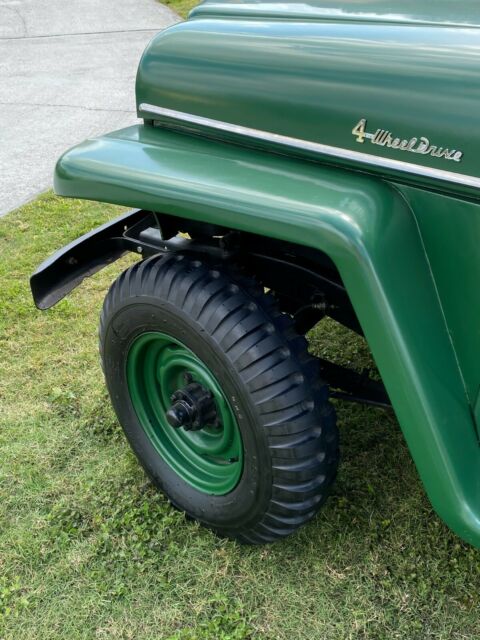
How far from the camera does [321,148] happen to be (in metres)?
1.65

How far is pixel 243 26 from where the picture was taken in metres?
1.90

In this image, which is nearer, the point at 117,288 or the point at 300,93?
the point at 300,93

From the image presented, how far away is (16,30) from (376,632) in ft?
32.3

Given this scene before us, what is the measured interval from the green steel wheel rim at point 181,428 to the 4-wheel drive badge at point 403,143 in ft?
2.40

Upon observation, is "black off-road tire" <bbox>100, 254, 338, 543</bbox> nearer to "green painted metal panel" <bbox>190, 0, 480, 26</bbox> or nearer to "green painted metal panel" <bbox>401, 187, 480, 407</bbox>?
"green painted metal panel" <bbox>401, 187, 480, 407</bbox>

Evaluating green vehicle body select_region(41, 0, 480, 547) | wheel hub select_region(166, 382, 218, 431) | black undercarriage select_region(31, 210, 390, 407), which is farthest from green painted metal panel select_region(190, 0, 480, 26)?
wheel hub select_region(166, 382, 218, 431)

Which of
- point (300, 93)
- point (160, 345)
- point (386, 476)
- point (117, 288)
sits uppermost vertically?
point (300, 93)

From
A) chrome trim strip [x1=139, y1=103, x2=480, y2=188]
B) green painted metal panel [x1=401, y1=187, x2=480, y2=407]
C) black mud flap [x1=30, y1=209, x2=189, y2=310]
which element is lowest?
black mud flap [x1=30, y1=209, x2=189, y2=310]

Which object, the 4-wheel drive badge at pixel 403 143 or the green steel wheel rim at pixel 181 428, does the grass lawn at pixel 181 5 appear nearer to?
the green steel wheel rim at pixel 181 428

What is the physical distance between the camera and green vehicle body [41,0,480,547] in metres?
1.46

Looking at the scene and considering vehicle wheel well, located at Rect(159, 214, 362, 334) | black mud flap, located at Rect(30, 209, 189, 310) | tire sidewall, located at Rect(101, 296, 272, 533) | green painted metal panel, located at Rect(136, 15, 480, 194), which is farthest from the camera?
black mud flap, located at Rect(30, 209, 189, 310)

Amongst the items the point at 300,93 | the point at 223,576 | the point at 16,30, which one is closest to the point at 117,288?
the point at 300,93

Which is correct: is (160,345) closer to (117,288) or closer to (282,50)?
(117,288)

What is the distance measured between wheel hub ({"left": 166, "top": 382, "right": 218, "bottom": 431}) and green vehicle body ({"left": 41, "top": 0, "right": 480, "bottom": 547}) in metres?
0.55
